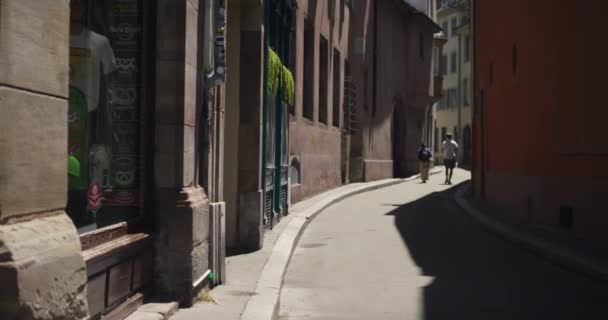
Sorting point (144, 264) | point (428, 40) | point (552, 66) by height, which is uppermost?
point (428, 40)

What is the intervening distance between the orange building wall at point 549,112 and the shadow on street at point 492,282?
114cm

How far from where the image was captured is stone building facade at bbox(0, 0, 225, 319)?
3238 mm

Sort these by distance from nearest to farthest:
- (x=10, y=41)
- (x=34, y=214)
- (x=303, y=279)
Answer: (x=10, y=41)
(x=34, y=214)
(x=303, y=279)

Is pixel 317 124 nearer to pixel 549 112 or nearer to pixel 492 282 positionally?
pixel 549 112

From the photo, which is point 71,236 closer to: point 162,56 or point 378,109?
point 162,56

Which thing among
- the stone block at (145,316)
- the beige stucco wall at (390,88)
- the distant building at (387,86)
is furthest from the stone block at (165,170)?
the beige stucco wall at (390,88)

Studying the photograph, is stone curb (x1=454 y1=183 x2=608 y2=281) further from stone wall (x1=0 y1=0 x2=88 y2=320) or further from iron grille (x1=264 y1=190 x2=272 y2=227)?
stone wall (x1=0 y1=0 x2=88 y2=320)

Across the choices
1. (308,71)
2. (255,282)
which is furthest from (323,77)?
(255,282)

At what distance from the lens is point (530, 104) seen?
1384 centimetres

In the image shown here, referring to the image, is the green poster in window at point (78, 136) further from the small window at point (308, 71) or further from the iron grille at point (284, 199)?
the small window at point (308, 71)

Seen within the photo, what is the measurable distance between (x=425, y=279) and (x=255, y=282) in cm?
198

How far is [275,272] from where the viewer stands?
805cm

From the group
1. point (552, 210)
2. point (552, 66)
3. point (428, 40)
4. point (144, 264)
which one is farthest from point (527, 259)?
point (428, 40)

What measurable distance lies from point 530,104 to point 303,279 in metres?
6.88
